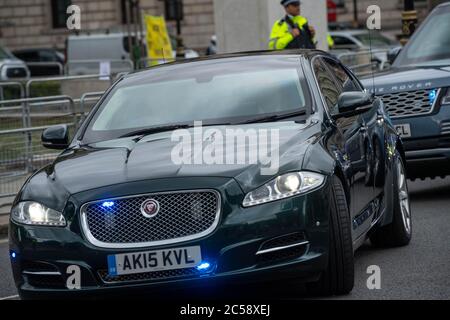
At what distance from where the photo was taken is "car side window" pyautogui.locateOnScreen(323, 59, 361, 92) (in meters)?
9.40

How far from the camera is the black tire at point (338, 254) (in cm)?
710

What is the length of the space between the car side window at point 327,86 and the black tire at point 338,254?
1123 millimetres

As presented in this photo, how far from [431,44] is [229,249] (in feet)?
24.2

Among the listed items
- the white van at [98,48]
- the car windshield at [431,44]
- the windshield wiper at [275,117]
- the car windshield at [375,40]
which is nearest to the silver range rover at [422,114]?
the car windshield at [431,44]

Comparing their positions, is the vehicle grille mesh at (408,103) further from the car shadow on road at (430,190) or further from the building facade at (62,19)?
the building facade at (62,19)

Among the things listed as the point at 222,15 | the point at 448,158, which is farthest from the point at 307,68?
the point at 222,15

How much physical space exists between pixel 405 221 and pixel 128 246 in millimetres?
3332

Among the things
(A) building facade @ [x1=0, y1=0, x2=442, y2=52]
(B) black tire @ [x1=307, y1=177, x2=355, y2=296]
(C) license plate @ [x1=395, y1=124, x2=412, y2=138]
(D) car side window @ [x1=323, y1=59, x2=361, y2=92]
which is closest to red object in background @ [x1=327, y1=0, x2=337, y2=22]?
(A) building facade @ [x1=0, y1=0, x2=442, y2=52]

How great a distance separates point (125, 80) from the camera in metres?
8.95

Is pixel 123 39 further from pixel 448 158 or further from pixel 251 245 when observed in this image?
pixel 251 245

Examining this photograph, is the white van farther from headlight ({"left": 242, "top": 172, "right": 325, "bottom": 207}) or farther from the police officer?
headlight ({"left": 242, "top": 172, "right": 325, "bottom": 207})

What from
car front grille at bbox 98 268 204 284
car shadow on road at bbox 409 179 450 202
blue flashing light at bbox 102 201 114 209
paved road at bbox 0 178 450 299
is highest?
blue flashing light at bbox 102 201 114 209

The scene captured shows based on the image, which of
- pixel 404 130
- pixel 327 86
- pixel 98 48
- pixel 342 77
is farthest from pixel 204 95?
pixel 98 48

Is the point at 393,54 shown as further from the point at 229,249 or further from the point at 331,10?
the point at 331,10
